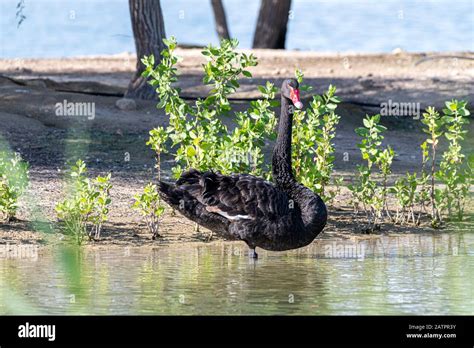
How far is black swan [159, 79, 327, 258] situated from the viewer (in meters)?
10.5

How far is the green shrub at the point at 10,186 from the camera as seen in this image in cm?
1160

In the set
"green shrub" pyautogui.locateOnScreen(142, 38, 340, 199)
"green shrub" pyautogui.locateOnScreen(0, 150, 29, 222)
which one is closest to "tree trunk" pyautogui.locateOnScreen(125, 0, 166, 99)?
"green shrub" pyautogui.locateOnScreen(142, 38, 340, 199)

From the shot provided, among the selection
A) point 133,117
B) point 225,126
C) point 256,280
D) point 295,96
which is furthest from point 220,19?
point 256,280

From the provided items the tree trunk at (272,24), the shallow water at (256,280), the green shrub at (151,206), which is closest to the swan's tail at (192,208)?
the shallow water at (256,280)

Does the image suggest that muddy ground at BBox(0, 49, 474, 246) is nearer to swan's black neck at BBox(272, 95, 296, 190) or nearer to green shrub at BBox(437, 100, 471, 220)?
green shrub at BBox(437, 100, 471, 220)

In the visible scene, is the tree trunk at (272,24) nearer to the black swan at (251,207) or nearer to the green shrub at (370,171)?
the green shrub at (370,171)

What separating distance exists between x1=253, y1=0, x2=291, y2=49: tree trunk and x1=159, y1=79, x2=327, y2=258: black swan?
16.3 m

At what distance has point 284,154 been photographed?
11.2m

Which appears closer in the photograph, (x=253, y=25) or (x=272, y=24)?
(x=272, y=24)

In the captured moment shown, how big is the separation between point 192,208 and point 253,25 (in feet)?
133

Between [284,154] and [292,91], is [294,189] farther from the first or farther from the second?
[292,91]

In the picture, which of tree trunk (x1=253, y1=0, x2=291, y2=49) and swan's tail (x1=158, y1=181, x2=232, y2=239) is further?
tree trunk (x1=253, y1=0, x2=291, y2=49)
